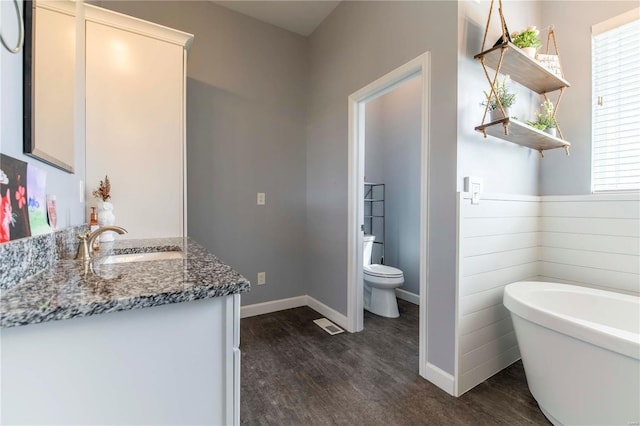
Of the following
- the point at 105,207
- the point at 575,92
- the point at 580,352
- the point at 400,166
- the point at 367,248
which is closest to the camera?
the point at 580,352

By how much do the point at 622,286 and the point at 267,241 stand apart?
2648 mm

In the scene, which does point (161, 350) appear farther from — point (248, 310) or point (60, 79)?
point (248, 310)

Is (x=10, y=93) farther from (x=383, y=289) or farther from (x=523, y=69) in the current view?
(x=383, y=289)

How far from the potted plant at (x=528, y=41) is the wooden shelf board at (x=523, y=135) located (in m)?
0.43

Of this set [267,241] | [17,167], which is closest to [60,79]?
[17,167]

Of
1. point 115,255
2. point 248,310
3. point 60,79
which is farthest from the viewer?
point 248,310

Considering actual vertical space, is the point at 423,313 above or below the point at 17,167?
below

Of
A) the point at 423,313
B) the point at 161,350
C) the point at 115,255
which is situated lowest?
the point at 423,313

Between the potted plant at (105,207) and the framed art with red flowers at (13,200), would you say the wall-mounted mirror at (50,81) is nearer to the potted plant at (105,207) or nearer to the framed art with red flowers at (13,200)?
the framed art with red flowers at (13,200)

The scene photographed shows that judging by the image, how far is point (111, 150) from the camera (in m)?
1.75

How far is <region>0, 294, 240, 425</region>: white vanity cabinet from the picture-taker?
56 centimetres

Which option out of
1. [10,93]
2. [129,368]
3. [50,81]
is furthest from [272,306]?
[10,93]

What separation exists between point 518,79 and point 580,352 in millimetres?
1641

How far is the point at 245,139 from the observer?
267 centimetres
